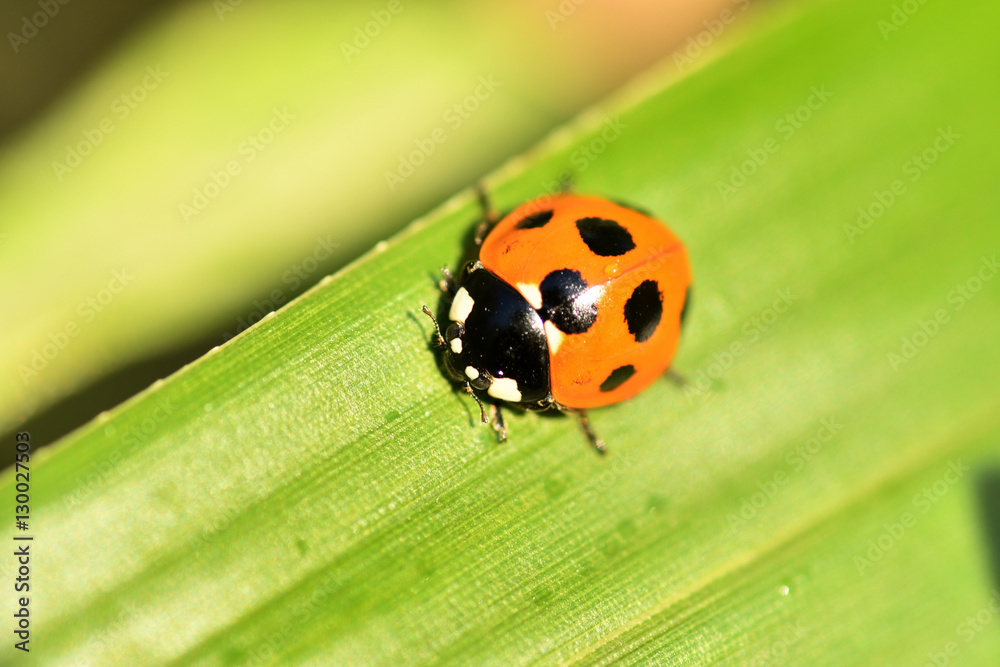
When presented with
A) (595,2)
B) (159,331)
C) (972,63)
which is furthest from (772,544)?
(595,2)

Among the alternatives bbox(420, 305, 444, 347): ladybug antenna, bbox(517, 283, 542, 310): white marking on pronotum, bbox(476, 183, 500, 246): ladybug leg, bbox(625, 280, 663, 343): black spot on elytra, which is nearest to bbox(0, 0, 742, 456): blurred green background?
bbox(476, 183, 500, 246): ladybug leg

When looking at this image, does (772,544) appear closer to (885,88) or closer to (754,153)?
(754,153)

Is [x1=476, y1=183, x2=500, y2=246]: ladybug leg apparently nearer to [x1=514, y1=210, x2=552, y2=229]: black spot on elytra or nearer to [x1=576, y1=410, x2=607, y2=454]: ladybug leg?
[x1=514, y1=210, x2=552, y2=229]: black spot on elytra

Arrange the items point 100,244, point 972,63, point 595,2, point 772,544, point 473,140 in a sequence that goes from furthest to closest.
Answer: point 595,2 → point 473,140 → point 100,244 → point 972,63 → point 772,544

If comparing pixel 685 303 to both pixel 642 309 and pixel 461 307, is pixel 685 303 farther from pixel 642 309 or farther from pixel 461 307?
pixel 461 307

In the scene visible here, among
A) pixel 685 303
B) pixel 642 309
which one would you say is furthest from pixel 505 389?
pixel 685 303

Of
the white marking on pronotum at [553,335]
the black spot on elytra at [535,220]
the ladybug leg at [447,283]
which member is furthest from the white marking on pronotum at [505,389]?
the black spot on elytra at [535,220]
